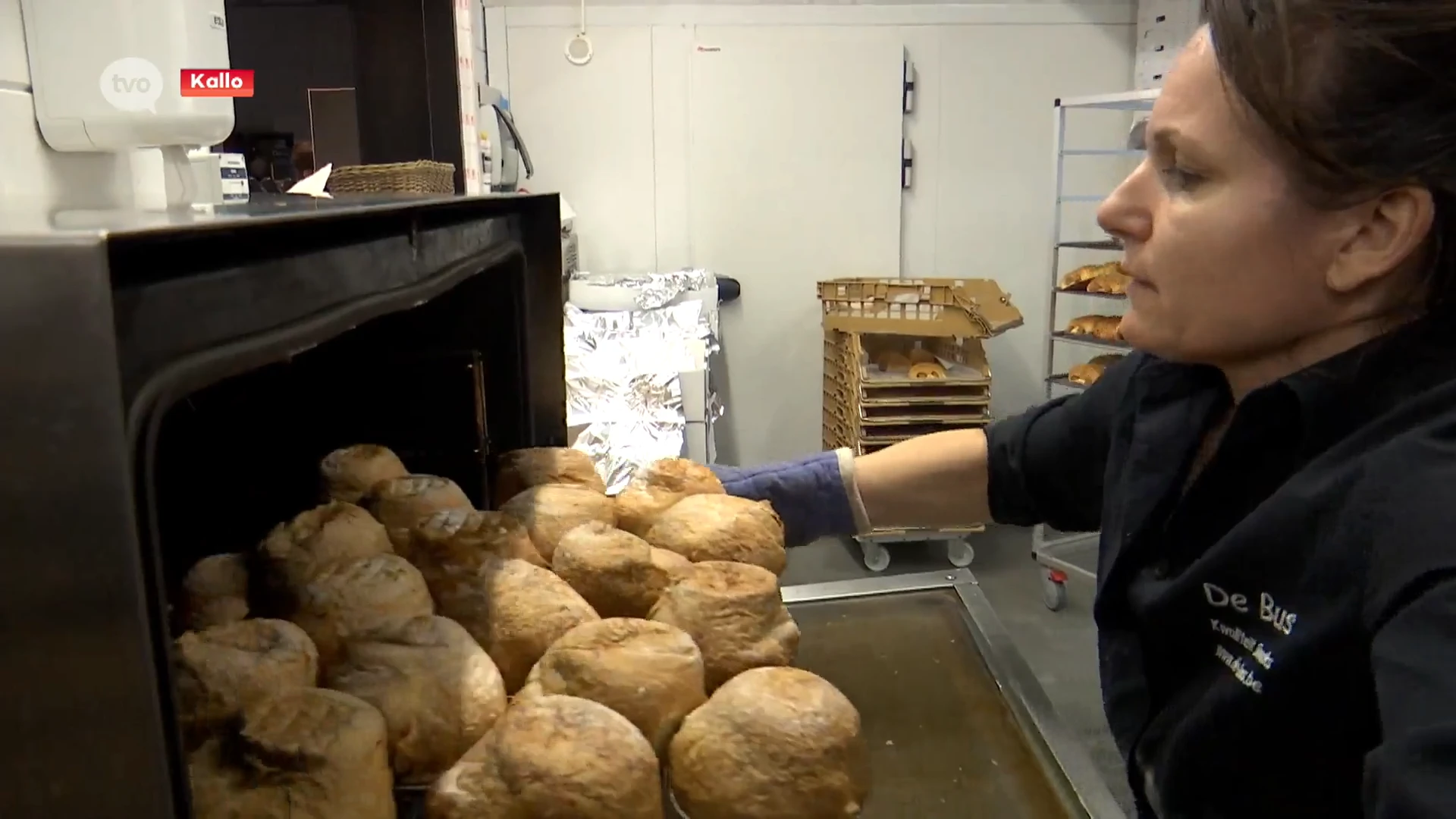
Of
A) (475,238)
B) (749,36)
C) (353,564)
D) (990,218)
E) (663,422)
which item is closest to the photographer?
(353,564)

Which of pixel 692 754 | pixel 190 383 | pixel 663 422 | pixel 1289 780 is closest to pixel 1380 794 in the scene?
pixel 1289 780

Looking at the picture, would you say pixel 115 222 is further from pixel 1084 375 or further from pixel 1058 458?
pixel 1084 375

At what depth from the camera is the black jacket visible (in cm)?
52

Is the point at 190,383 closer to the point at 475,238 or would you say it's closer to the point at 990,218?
the point at 475,238

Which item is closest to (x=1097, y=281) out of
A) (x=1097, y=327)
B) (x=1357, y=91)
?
(x=1097, y=327)

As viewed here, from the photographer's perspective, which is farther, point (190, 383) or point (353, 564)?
point (353, 564)

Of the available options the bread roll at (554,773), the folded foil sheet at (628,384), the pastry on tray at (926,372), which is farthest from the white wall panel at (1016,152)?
the bread roll at (554,773)

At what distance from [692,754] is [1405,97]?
590mm

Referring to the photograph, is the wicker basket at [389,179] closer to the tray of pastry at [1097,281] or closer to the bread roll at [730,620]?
the bread roll at [730,620]

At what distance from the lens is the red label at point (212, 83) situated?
1013 millimetres

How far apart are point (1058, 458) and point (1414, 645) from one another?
0.58 meters

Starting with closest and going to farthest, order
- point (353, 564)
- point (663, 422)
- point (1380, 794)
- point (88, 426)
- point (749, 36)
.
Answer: point (88, 426) < point (1380, 794) < point (353, 564) < point (663, 422) < point (749, 36)

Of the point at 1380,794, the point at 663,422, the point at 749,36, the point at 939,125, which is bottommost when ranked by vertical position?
the point at 663,422

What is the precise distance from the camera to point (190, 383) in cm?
35
